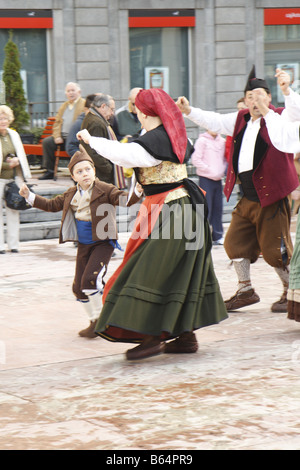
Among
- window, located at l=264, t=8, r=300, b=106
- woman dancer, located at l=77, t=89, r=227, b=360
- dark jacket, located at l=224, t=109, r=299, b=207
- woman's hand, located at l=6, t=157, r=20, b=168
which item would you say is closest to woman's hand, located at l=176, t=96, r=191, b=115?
dark jacket, located at l=224, t=109, r=299, b=207

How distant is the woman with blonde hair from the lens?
11.0 meters

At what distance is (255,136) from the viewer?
7430mm

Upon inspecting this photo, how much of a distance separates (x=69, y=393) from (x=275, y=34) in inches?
734

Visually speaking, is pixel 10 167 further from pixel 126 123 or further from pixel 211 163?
pixel 211 163

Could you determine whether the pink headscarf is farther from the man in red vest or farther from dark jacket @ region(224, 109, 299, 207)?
dark jacket @ region(224, 109, 299, 207)

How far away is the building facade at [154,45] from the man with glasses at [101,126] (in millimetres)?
8938

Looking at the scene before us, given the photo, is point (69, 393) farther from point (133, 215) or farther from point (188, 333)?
point (133, 215)

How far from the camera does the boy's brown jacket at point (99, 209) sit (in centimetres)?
679

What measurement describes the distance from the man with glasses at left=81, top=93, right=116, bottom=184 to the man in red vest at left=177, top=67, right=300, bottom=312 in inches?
111

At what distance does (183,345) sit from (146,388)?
2.93 feet

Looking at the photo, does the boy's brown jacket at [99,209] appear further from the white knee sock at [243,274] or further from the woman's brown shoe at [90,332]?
the white knee sock at [243,274]

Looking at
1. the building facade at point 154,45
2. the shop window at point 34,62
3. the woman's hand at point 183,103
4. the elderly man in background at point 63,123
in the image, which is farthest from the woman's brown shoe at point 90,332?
the shop window at point 34,62

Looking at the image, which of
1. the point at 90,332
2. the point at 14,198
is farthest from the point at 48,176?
the point at 90,332
